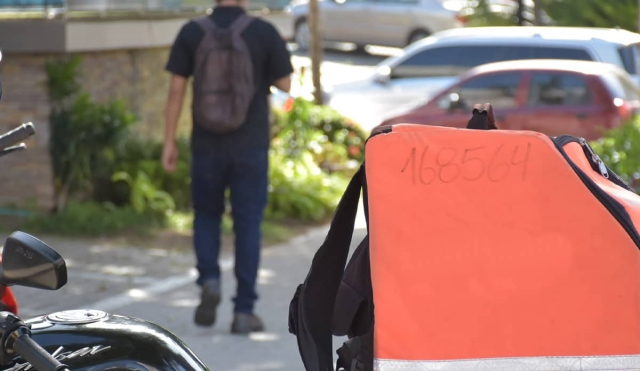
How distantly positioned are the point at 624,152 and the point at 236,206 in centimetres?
264

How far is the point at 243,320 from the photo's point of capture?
597 cm

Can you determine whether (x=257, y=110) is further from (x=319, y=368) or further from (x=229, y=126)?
(x=319, y=368)

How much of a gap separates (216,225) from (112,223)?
291 centimetres

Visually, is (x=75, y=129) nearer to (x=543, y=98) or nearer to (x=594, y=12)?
(x=543, y=98)

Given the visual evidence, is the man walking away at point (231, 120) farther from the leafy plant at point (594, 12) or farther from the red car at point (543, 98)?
the leafy plant at point (594, 12)

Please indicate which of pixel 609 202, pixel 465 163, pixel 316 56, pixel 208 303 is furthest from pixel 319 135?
pixel 609 202

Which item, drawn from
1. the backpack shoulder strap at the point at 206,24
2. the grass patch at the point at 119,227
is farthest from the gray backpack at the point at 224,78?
the grass patch at the point at 119,227

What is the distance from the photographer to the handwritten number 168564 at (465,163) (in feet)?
8.00

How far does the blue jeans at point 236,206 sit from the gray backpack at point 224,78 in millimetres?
188

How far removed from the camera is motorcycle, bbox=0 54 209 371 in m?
2.35

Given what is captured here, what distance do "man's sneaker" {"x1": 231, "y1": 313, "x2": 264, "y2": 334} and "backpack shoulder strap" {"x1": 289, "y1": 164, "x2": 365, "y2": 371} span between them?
320 centimetres

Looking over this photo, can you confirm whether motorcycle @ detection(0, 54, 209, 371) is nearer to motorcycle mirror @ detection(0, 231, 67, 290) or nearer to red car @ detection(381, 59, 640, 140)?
motorcycle mirror @ detection(0, 231, 67, 290)

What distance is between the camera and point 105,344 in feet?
9.41

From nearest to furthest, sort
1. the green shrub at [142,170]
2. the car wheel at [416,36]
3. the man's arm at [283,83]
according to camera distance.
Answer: the man's arm at [283,83] → the green shrub at [142,170] → the car wheel at [416,36]
